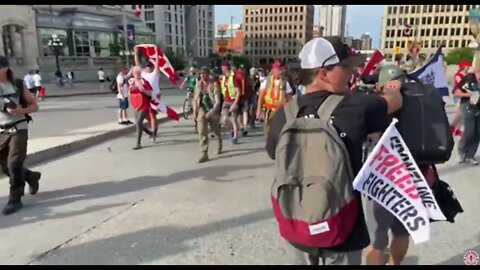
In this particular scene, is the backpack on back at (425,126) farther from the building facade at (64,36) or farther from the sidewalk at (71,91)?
the building facade at (64,36)

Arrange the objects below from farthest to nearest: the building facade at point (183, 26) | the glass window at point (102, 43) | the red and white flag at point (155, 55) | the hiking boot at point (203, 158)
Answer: the building facade at point (183, 26)
the glass window at point (102, 43)
the red and white flag at point (155, 55)
the hiking boot at point (203, 158)

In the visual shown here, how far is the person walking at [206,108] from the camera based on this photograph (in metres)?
6.69

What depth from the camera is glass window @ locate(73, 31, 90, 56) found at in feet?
165

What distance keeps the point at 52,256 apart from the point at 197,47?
378 feet

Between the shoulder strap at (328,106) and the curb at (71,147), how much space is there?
6.23 m

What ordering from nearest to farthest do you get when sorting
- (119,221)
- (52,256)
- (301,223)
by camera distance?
(301,223) → (52,256) → (119,221)

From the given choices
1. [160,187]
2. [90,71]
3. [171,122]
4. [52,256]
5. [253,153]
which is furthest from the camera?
[90,71]

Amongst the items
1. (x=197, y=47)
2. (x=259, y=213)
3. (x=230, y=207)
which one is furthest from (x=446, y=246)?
(x=197, y=47)

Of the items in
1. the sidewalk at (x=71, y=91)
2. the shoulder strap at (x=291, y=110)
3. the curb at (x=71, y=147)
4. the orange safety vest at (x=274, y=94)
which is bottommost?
the sidewalk at (x=71, y=91)

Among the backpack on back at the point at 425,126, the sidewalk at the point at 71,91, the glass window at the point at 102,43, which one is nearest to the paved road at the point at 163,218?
the backpack on back at the point at 425,126

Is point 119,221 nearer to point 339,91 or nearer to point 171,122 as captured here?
point 339,91

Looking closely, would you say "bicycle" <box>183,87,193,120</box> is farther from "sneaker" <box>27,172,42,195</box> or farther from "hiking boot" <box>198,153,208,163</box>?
"sneaker" <box>27,172,42,195</box>

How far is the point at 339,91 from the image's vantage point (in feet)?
5.84

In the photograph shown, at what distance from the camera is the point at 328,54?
5.84 ft
